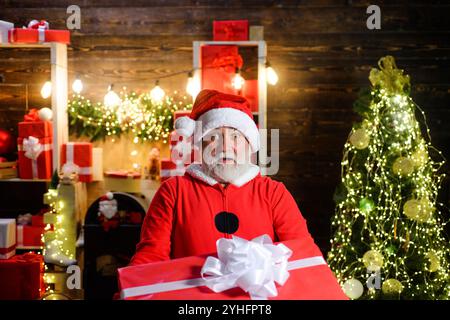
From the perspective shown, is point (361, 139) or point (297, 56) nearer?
point (361, 139)

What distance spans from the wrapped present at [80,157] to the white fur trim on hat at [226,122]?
2.09 m

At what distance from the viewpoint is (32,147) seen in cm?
426

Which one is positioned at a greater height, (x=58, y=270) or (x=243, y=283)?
(x=243, y=283)

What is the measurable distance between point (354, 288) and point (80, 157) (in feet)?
6.62

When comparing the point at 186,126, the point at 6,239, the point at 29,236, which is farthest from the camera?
the point at 29,236

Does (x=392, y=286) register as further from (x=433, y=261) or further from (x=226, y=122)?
(x=226, y=122)

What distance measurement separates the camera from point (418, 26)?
4.51 metres

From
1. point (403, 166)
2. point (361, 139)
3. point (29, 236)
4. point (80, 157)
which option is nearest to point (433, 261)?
point (403, 166)

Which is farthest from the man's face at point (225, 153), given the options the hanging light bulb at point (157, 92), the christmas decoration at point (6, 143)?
the christmas decoration at point (6, 143)

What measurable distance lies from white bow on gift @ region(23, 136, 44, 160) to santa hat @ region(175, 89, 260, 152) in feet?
6.85

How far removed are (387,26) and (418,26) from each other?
0.71 ft
